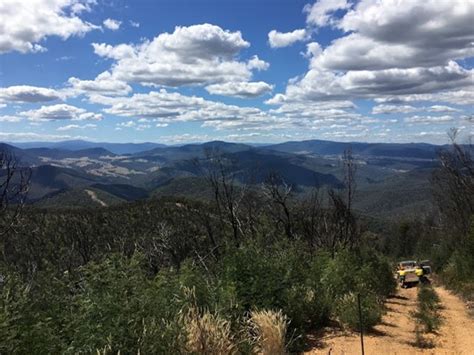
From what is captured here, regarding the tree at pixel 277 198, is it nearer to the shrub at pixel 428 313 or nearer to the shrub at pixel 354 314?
the shrub at pixel 428 313

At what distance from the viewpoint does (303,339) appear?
1053cm

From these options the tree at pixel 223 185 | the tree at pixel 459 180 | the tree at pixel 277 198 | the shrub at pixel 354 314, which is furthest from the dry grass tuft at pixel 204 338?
the tree at pixel 459 180

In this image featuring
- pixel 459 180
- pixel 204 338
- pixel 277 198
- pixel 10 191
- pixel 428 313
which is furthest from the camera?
pixel 459 180

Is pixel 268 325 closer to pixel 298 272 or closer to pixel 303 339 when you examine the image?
pixel 303 339

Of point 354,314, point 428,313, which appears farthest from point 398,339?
point 428,313

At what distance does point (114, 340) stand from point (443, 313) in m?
13.1

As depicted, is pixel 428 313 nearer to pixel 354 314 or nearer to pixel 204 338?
pixel 354 314

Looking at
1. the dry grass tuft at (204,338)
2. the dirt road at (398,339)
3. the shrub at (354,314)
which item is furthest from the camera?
the shrub at (354,314)

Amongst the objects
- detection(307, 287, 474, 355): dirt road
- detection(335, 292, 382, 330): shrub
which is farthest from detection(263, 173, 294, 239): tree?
detection(335, 292, 382, 330): shrub

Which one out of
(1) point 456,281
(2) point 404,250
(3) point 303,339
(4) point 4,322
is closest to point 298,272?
(3) point 303,339

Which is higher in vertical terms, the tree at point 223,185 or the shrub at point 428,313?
the tree at point 223,185

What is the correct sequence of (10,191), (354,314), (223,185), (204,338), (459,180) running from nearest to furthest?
(204,338)
(10,191)
(354,314)
(223,185)
(459,180)

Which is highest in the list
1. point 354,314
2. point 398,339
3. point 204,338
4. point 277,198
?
point 204,338

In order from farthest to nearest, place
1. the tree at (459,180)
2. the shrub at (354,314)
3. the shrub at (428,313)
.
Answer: the tree at (459,180) < the shrub at (428,313) < the shrub at (354,314)
